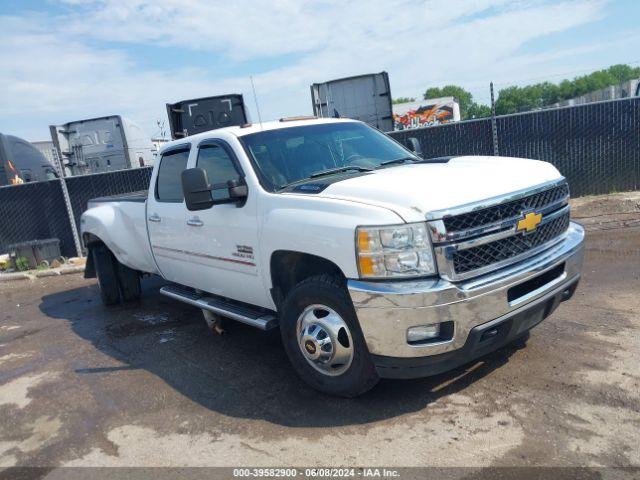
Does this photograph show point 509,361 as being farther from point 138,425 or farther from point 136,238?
point 136,238

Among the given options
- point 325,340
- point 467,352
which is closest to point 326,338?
point 325,340

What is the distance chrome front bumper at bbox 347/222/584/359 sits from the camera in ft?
9.94

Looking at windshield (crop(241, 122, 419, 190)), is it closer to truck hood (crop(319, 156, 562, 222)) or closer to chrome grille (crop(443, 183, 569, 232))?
truck hood (crop(319, 156, 562, 222))

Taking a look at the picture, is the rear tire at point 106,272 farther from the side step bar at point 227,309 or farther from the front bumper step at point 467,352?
the front bumper step at point 467,352

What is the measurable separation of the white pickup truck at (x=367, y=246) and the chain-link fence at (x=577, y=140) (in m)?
6.07

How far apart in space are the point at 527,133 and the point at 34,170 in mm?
15703

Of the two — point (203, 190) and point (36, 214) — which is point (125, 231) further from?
point (36, 214)

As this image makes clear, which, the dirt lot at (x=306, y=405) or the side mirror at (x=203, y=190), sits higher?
the side mirror at (x=203, y=190)

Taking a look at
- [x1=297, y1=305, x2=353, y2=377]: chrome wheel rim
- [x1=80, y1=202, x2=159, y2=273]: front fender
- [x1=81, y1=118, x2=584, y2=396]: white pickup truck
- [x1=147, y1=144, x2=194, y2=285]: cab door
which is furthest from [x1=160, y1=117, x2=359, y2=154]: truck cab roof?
[x1=297, y1=305, x2=353, y2=377]: chrome wheel rim

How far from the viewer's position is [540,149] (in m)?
10.2

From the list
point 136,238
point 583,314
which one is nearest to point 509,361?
point 583,314

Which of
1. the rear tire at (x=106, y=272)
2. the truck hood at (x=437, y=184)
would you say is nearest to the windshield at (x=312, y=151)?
the truck hood at (x=437, y=184)

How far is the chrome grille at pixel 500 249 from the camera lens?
3.16 metres

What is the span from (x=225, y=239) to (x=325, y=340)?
1.33m
